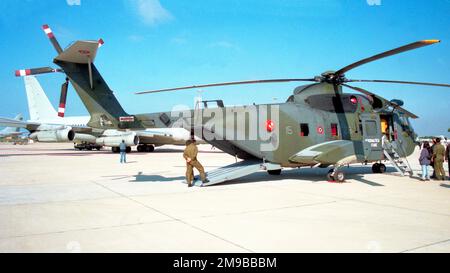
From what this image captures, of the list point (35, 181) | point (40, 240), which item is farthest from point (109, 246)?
point (35, 181)

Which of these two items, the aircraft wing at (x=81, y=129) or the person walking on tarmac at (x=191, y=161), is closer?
the person walking on tarmac at (x=191, y=161)

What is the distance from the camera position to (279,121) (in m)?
10.7

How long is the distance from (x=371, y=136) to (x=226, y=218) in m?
Answer: 7.94

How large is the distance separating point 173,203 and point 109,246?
2926 mm

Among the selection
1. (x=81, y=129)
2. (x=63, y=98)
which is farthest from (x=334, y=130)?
(x=81, y=129)

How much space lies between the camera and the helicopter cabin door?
452 inches

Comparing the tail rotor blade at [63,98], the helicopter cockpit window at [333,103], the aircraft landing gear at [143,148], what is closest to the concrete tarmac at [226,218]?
the tail rotor blade at [63,98]

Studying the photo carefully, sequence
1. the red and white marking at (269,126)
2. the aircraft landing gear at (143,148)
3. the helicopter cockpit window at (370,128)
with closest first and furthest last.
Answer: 1. the red and white marking at (269,126)
2. the helicopter cockpit window at (370,128)
3. the aircraft landing gear at (143,148)

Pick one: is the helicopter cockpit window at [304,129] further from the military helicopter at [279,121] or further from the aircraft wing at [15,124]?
the aircraft wing at [15,124]

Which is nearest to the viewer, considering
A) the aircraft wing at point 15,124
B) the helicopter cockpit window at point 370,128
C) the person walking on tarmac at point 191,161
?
the person walking on tarmac at point 191,161

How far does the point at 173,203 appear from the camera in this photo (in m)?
7.19

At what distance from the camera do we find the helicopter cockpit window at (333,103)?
36.8ft

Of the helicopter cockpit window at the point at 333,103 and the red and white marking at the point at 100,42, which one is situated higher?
the red and white marking at the point at 100,42
